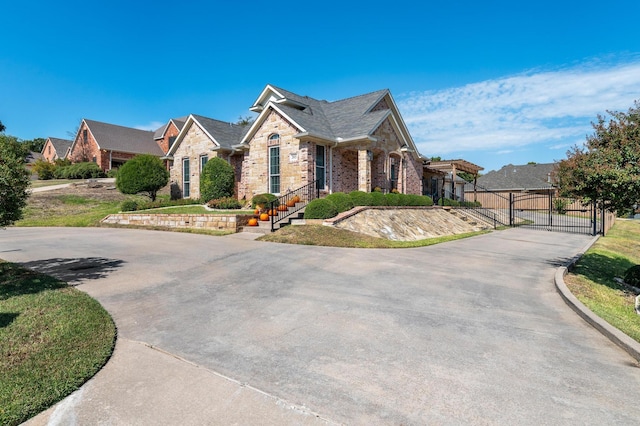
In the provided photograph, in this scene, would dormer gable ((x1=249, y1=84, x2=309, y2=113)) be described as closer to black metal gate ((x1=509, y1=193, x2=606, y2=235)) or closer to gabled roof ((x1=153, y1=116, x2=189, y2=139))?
black metal gate ((x1=509, y1=193, x2=606, y2=235))

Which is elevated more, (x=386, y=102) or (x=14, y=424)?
(x=386, y=102)

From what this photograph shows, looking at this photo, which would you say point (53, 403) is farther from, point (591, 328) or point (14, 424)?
point (591, 328)

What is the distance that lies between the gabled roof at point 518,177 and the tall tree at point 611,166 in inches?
1556

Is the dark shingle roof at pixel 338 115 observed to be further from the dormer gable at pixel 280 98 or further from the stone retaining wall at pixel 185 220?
the stone retaining wall at pixel 185 220

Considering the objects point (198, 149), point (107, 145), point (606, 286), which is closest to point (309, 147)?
point (198, 149)

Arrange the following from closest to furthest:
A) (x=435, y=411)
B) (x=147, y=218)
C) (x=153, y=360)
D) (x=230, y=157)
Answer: (x=435, y=411) < (x=153, y=360) < (x=147, y=218) < (x=230, y=157)

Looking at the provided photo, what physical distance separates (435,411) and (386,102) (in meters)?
22.3

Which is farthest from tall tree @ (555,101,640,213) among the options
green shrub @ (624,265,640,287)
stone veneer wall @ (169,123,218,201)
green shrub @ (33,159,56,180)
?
A: green shrub @ (33,159,56,180)

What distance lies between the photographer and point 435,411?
286 cm

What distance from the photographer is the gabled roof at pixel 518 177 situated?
43750 millimetres

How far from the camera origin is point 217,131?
2336 centimetres

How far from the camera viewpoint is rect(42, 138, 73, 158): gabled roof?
4322cm

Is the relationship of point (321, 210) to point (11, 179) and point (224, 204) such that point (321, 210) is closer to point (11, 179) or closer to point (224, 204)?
point (224, 204)

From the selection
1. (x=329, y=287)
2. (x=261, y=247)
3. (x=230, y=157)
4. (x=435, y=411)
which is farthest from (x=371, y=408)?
(x=230, y=157)
